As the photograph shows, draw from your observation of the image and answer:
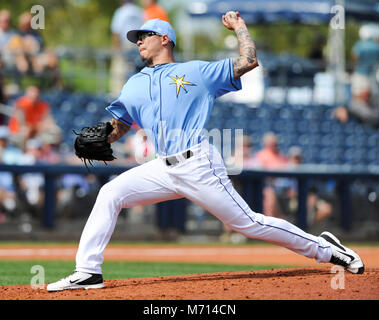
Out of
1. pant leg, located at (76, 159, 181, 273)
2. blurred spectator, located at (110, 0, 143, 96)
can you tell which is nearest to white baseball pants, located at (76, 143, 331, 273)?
pant leg, located at (76, 159, 181, 273)

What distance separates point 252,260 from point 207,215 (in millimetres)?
2654

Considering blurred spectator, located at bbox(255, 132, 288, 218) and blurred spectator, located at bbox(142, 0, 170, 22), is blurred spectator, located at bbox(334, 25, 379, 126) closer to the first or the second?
blurred spectator, located at bbox(255, 132, 288, 218)

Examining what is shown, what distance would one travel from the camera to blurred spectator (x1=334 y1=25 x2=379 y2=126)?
1564cm

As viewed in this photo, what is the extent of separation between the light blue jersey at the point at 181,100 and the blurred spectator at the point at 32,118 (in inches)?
271

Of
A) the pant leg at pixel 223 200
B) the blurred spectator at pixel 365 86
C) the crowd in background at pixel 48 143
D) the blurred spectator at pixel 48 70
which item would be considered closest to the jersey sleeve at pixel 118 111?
the pant leg at pixel 223 200

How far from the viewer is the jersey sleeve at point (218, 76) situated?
192 inches

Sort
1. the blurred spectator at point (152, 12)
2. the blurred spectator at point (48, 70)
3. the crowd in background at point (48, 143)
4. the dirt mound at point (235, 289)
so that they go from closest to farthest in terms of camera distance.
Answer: the dirt mound at point (235, 289) → the crowd in background at point (48, 143) → the blurred spectator at point (152, 12) → the blurred spectator at point (48, 70)

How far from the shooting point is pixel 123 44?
548 inches

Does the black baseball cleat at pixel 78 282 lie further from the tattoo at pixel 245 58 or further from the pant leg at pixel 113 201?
the tattoo at pixel 245 58

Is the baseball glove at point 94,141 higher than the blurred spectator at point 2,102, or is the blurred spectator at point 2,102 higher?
the blurred spectator at point 2,102

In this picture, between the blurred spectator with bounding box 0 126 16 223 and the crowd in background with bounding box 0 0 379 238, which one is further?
the crowd in background with bounding box 0 0 379 238

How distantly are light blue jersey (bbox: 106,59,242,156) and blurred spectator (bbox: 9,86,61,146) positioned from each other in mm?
6875

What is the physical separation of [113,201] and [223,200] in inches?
29.6
